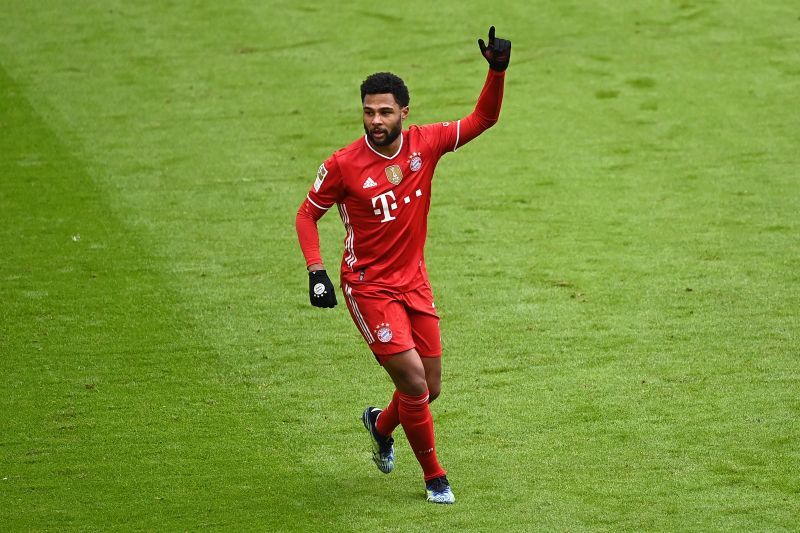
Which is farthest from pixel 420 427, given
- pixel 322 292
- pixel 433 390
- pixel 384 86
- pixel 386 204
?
pixel 384 86

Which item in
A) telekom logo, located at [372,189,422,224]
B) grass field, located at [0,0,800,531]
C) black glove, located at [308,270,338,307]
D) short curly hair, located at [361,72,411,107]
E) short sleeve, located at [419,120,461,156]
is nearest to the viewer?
black glove, located at [308,270,338,307]

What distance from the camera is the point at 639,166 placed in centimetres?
1254

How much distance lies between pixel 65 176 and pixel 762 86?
7.83 m

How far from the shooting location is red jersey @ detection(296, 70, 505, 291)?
6.68 meters

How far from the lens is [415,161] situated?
6754 mm

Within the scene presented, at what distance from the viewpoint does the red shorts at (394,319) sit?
6578 mm

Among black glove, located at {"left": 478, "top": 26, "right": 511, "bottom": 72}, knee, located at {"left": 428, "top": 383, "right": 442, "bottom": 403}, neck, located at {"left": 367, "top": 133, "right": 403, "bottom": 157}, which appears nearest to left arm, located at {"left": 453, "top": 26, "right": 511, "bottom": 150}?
black glove, located at {"left": 478, "top": 26, "right": 511, "bottom": 72}

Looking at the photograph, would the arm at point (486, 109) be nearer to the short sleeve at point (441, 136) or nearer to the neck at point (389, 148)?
the short sleeve at point (441, 136)

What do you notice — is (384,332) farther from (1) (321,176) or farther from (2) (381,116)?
(2) (381,116)

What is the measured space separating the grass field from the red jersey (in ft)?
4.24

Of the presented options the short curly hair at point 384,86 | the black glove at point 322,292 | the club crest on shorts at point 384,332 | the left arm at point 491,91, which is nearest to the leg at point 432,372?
the club crest on shorts at point 384,332

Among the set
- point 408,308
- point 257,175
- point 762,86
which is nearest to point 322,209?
point 408,308

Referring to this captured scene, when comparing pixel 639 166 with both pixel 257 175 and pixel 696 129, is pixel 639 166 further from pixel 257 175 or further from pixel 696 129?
pixel 257 175

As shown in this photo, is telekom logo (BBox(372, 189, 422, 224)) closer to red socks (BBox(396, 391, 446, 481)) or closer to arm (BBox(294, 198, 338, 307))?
arm (BBox(294, 198, 338, 307))
